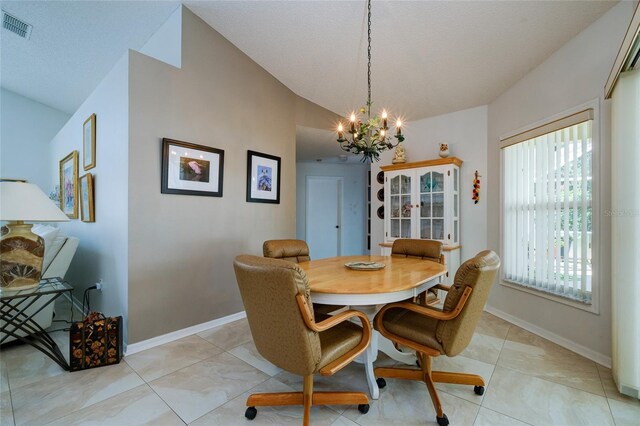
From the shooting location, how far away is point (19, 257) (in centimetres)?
185

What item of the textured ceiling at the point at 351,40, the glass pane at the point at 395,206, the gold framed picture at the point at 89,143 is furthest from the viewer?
the glass pane at the point at 395,206

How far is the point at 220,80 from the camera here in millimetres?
2719

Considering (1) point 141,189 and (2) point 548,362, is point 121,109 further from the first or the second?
(2) point 548,362

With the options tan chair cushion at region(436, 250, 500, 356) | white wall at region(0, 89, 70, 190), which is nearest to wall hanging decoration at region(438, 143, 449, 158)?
tan chair cushion at region(436, 250, 500, 356)

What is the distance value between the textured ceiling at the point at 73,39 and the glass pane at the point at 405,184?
10.3 feet

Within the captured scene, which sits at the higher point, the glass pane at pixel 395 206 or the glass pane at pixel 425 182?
the glass pane at pixel 425 182

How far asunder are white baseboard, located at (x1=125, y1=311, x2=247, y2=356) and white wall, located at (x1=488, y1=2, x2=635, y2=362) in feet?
9.74

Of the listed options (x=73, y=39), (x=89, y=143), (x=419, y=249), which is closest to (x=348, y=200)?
(x=419, y=249)

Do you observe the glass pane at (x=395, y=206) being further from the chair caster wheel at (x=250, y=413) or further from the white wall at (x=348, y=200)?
the chair caster wheel at (x=250, y=413)

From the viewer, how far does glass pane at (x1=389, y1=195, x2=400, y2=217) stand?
3775 millimetres

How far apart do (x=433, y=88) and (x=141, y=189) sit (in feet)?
10.4

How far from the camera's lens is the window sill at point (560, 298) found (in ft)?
6.75

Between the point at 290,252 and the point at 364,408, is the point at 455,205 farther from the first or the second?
the point at 364,408

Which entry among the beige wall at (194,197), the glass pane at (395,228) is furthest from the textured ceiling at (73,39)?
the glass pane at (395,228)
